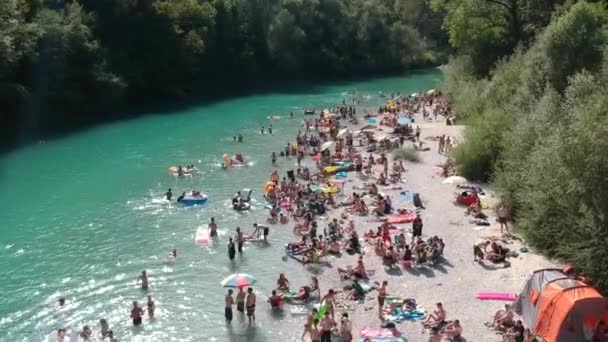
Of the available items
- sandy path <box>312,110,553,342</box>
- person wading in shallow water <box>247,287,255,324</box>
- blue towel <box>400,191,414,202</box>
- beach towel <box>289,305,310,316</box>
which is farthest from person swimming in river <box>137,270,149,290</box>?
blue towel <box>400,191,414,202</box>

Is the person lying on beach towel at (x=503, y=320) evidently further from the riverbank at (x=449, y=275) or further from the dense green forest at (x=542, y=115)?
the dense green forest at (x=542, y=115)

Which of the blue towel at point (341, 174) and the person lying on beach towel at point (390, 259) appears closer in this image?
the person lying on beach towel at point (390, 259)

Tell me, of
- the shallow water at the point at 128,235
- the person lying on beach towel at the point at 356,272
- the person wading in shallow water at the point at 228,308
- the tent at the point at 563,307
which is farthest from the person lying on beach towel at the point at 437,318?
the person wading in shallow water at the point at 228,308

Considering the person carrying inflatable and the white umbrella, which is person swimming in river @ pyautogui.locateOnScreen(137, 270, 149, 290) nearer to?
the person carrying inflatable

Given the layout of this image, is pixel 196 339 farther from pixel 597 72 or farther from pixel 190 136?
A: pixel 190 136

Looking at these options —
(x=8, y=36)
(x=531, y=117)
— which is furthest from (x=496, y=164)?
(x=8, y=36)

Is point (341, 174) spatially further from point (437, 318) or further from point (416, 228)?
point (437, 318)

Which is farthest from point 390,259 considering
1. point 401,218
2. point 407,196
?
point 407,196
